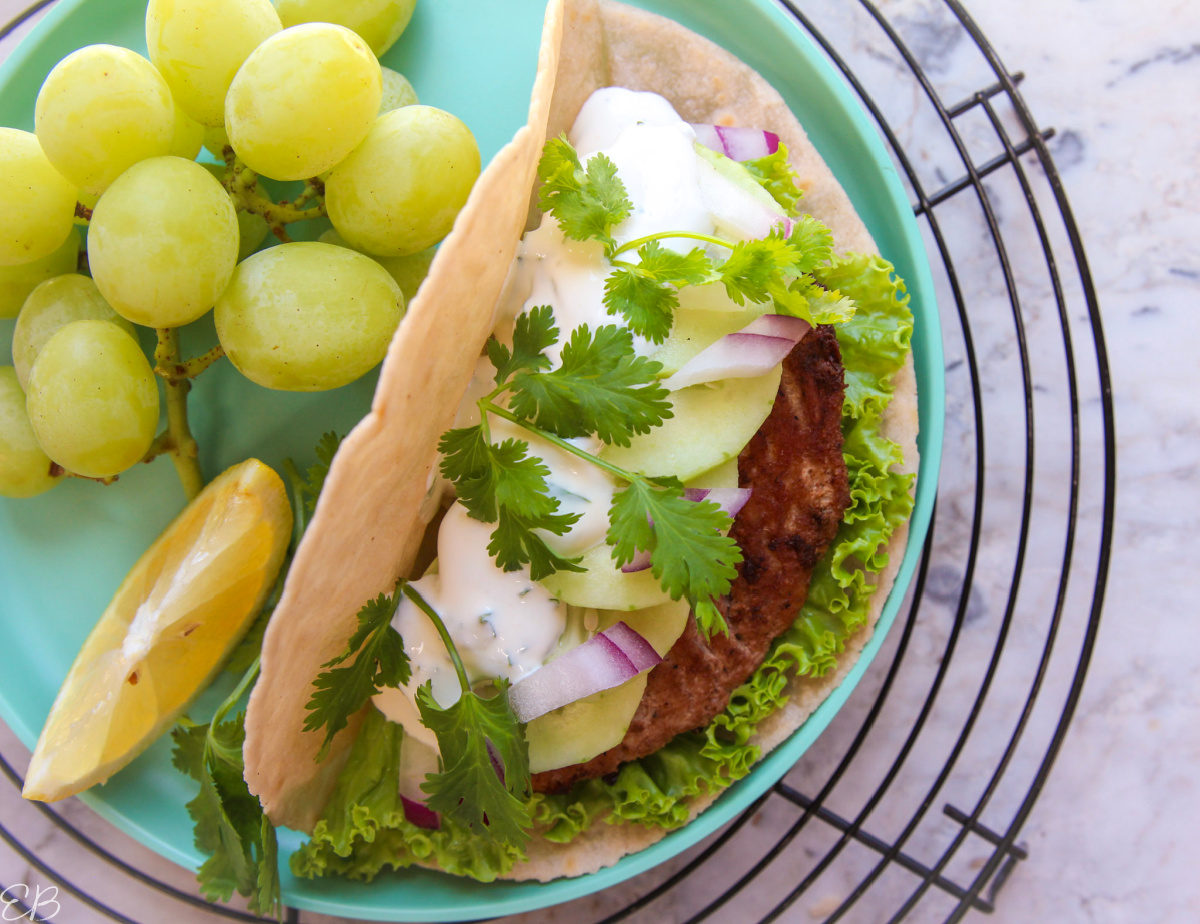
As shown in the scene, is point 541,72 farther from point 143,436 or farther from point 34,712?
point 34,712

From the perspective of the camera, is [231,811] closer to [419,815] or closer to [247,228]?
[419,815]

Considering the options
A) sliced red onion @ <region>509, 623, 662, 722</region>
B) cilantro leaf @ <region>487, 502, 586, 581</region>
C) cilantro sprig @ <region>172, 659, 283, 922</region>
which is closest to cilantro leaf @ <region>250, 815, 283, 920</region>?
cilantro sprig @ <region>172, 659, 283, 922</region>

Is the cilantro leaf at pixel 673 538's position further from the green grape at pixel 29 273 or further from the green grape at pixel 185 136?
the green grape at pixel 29 273

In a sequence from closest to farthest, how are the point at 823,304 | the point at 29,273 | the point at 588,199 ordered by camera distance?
the point at 588,199
the point at 823,304
the point at 29,273

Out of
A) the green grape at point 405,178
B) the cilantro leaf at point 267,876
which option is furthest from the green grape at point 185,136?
the cilantro leaf at point 267,876

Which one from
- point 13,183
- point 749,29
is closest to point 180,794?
point 13,183

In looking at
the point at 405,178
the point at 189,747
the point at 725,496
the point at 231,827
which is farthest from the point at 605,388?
the point at 189,747

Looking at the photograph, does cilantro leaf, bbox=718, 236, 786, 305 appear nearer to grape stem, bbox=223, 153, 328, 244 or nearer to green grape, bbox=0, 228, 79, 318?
grape stem, bbox=223, 153, 328, 244
